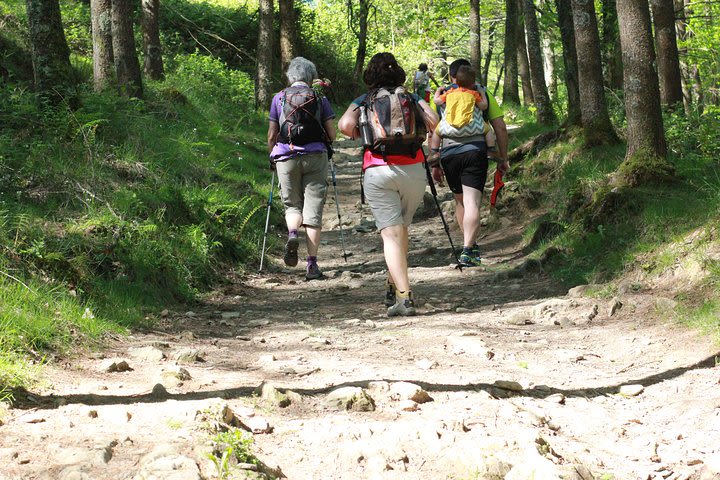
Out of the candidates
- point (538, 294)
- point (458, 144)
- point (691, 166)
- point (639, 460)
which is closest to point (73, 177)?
point (458, 144)

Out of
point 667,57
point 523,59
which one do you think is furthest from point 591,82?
point 523,59

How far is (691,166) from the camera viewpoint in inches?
372

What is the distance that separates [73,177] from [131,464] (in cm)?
562

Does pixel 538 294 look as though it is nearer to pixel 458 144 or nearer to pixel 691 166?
pixel 458 144

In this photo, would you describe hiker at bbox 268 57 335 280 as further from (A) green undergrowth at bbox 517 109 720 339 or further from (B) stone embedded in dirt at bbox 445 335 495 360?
(B) stone embedded in dirt at bbox 445 335 495 360

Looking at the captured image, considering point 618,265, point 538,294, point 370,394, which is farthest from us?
point 538,294

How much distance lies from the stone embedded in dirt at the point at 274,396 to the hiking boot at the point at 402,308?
2.82 metres

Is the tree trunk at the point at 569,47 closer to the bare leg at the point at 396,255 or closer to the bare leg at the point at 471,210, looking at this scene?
the bare leg at the point at 471,210

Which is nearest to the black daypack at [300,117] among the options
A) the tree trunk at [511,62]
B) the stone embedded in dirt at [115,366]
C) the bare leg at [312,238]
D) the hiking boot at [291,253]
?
the bare leg at [312,238]

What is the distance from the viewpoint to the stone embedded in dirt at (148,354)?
520 centimetres

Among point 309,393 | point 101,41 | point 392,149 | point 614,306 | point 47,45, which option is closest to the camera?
point 309,393

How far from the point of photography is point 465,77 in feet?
28.0

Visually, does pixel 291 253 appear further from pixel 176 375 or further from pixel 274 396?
pixel 274 396

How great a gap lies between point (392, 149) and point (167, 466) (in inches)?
167
